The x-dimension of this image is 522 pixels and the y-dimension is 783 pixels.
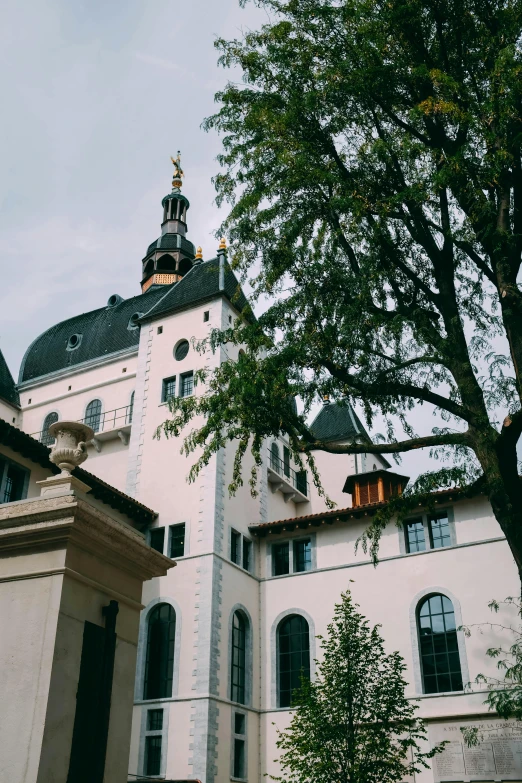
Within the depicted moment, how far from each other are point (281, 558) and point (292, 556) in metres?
0.68

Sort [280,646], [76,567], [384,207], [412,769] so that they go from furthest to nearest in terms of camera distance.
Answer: [280,646], [412,769], [384,207], [76,567]

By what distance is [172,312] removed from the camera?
111 feet

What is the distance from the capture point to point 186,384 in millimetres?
31781

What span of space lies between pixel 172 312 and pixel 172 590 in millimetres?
12076

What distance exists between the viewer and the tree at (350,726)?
18.3 meters

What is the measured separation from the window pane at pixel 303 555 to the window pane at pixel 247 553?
1.78 metres

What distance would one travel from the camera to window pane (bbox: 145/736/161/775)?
24775 mm

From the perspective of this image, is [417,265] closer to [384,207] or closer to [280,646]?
[384,207]

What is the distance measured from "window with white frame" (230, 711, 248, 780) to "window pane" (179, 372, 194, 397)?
1199cm

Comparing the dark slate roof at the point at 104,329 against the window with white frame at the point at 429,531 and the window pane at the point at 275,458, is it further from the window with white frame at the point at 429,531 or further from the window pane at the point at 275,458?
the window with white frame at the point at 429,531

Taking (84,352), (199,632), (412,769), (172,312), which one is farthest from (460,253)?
(84,352)

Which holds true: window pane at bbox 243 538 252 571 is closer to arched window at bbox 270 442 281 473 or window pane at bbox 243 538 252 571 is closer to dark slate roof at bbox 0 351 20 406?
arched window at bbox 270 442 281 473

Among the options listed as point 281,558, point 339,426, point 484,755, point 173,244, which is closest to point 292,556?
point 281,558

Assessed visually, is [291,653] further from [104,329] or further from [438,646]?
[104,329]
